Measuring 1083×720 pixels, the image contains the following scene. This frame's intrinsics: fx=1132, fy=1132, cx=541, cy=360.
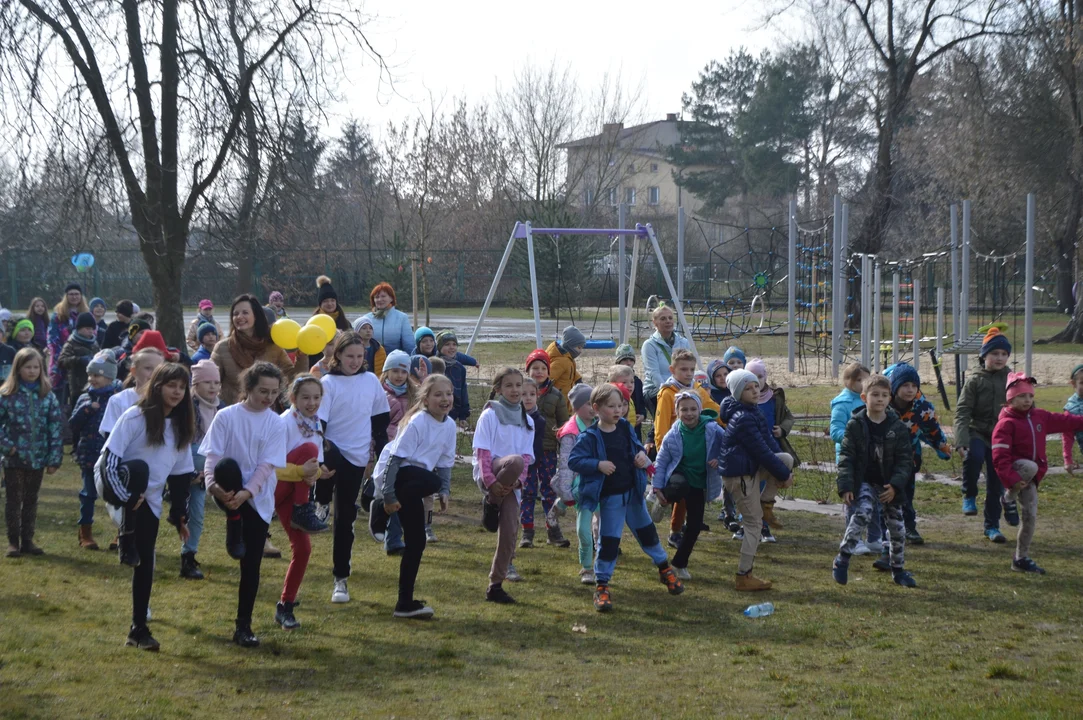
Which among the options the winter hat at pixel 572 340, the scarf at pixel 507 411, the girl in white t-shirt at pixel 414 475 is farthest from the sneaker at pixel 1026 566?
the girl in white t-shirt at pixel 414 475

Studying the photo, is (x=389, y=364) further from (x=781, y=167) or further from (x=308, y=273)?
(x=781, y=167)

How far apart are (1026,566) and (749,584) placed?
2023mm

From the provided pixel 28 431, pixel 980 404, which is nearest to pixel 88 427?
pixel 28 431

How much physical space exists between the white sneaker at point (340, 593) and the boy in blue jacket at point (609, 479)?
5.09 ft

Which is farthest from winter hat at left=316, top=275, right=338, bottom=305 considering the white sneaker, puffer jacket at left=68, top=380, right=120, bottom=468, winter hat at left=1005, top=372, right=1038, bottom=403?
winter hat at left=1005, top=372, right=1038, bottom=403

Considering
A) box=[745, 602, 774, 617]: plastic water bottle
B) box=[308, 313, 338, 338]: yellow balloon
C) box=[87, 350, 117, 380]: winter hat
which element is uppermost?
box=[308, 313, 338, 338]: yellow balloon

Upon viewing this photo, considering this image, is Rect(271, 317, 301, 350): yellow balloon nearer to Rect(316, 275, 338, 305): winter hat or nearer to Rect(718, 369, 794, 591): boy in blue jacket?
Rect(316, 275, 338, 305): winter hat

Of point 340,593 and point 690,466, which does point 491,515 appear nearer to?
point 340,593

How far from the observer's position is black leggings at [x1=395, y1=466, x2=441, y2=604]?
6.43m

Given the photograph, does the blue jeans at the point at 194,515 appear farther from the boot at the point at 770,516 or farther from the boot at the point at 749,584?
the boot at the point at 770,516

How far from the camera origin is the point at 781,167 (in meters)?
61.3

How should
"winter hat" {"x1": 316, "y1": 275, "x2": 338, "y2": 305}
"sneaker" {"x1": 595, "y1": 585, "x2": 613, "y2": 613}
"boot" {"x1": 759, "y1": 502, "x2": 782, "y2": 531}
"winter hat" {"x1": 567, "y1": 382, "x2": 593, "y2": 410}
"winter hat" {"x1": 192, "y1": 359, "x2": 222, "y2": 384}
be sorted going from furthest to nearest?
"winter hat" {"x1": 316, "y1": 275, "x2": 338, "y2": 305} → "boot" {"x1": 759, "y1": 502, "x2": 782, "y2": 531} → "winter hat" {"x1": 567, "y1": 382, "x2": 593, "y2": 410} → "winter hat" {"x1": 192, "y1": 359, "x2": 222, "y2": 384} → "sneaker" {"x1": 595, "y1": 585, "x2": 613, "y2": 613}

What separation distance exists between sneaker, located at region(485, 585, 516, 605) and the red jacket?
11.5 ft

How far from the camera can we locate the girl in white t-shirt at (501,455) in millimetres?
6941
